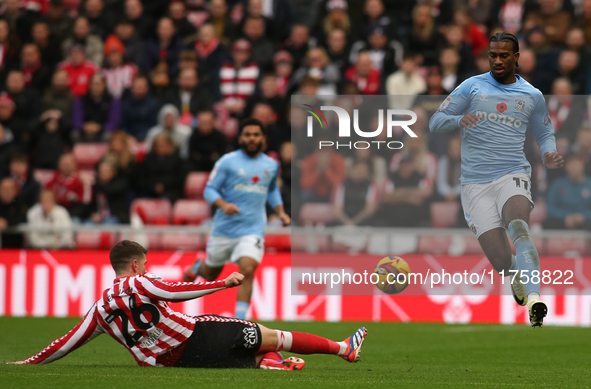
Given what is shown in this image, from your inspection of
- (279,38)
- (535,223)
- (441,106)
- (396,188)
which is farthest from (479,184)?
(279,38)

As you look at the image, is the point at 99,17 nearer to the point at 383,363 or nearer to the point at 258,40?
the point at 258,40

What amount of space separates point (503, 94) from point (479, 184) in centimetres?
81

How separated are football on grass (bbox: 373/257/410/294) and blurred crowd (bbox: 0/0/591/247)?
362 centimetres

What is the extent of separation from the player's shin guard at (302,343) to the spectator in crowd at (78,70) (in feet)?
33.3

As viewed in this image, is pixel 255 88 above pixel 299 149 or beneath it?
above

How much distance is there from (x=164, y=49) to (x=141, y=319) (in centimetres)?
1017

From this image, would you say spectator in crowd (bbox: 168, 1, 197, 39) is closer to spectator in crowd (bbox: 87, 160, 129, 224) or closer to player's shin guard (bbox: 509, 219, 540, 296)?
spectator in crowd (bbox: 87, 160, 129, 224)

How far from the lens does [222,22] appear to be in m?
16.2

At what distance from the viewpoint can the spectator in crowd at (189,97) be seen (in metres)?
14.6

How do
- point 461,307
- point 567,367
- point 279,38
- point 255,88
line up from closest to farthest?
point 567,367 → point 461,307 → point 255,88 → point 279,38

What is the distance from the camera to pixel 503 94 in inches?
290

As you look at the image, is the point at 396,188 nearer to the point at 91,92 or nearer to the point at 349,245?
the point at 349,245

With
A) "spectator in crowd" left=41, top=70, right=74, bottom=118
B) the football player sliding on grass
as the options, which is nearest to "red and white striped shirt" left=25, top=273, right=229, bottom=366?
the football player sliding on grass

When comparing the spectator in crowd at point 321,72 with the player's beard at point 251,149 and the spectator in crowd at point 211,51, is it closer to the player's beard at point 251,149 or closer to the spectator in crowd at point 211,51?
the spectator in crowd at point 211,51
